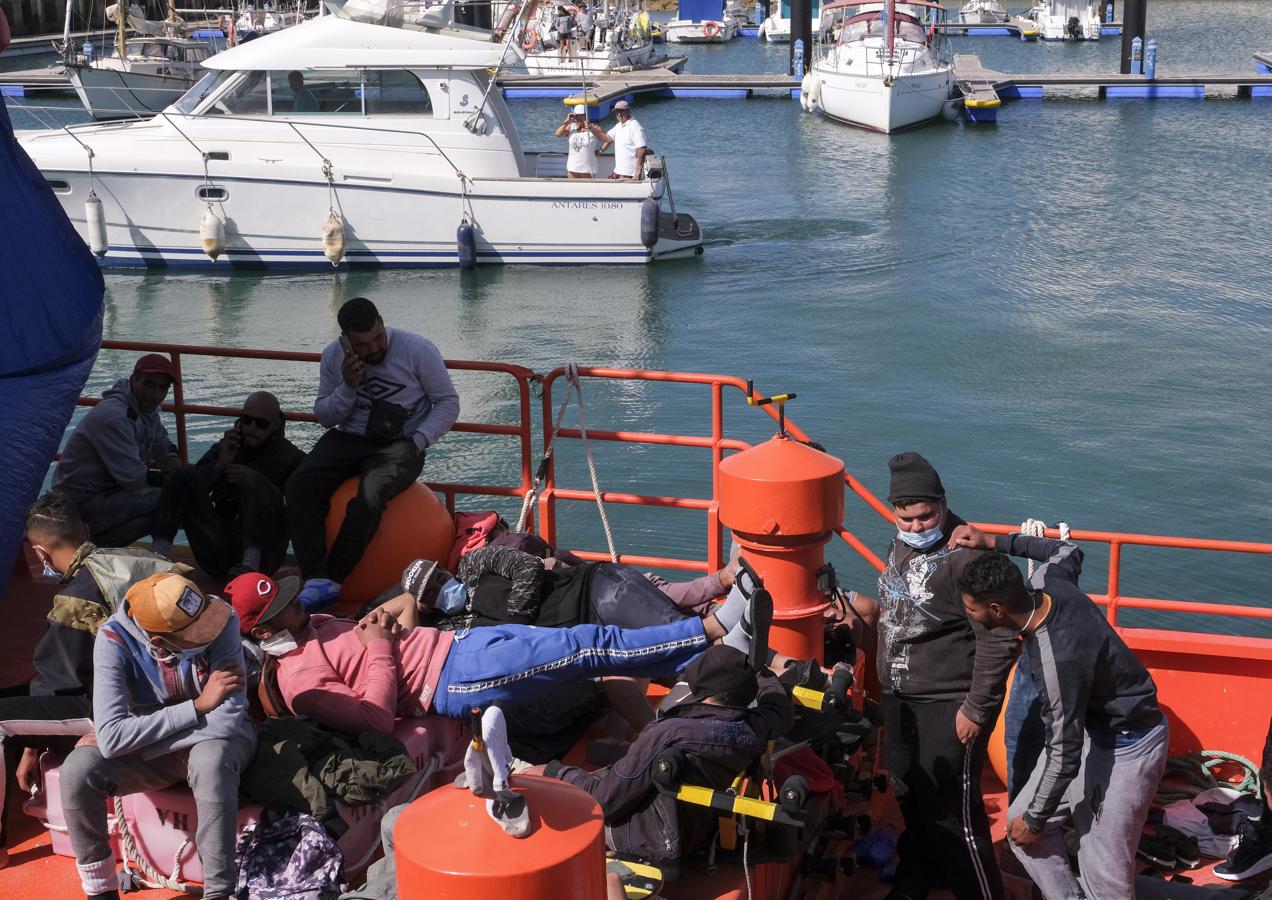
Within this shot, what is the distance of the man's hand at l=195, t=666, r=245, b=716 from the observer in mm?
4758

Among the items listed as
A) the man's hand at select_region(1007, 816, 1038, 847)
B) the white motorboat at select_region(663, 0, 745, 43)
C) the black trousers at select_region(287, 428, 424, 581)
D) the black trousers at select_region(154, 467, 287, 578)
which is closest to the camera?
the man's hand at select_region(1007, 816, 1038, 847)

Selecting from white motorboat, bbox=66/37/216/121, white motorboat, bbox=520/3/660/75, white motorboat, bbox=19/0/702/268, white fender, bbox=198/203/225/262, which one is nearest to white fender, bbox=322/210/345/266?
white motorboat, bbox=19/0/702/268

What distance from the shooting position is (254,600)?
5.41 meters

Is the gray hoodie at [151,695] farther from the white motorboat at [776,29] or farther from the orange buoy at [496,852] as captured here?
the white motorboat at [776,29]

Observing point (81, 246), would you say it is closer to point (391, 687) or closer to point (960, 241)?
point (391, 687)

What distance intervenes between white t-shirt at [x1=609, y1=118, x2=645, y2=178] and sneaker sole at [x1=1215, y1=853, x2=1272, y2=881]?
20113 mm

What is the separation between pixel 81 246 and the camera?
664 centimetres

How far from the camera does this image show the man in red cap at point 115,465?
6988mm

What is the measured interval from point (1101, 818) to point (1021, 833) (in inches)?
11.0

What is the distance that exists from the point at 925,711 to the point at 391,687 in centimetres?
204

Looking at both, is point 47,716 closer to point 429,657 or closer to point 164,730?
point 164,730

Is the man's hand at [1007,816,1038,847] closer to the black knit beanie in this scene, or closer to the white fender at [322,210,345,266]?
the black knit beanie

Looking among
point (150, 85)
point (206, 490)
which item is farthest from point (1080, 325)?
point (150, 85)

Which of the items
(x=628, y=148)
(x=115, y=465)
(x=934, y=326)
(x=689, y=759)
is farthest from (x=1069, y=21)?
(x=689, y=759)
